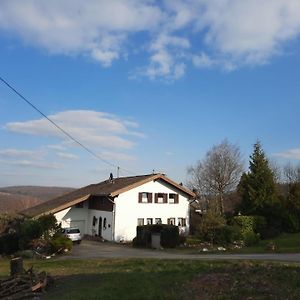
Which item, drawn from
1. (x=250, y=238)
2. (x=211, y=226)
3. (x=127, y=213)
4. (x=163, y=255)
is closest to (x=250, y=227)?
(x=250, y=238)

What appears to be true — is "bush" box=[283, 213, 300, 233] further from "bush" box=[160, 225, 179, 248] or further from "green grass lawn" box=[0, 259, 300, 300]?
"green grass lawn" box=[0, 259, 300, 300]

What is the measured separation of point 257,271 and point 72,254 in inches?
867

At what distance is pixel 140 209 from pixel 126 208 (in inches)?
64.3

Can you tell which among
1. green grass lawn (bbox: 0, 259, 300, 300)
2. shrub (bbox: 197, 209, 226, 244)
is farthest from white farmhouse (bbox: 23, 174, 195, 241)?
green grass lawn (bbox: 0, 259, 300, 300)

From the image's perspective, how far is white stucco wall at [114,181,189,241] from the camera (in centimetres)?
4469

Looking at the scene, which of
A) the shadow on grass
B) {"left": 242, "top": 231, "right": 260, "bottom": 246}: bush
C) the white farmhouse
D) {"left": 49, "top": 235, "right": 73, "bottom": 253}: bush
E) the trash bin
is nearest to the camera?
the shadow on grass

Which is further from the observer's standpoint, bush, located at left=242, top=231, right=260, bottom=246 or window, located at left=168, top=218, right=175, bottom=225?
window, located at left=168, top=218, right=175, bottom=225

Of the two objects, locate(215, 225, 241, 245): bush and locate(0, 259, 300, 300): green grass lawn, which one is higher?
locate(215, 225, 241, 245): bush

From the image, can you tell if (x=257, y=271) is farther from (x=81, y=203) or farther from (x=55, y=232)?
(x=81, y=203)

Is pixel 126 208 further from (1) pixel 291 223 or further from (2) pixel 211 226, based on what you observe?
(1) pixel 291 223

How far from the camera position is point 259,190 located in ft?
147

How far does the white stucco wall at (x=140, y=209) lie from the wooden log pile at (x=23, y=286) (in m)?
30.0

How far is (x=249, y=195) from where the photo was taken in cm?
4500

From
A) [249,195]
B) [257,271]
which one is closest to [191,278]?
[257,271]
